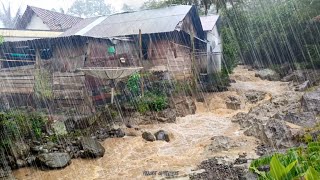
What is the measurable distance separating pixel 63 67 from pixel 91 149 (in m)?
7.35

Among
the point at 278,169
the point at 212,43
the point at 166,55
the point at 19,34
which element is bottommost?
the point at 212,43

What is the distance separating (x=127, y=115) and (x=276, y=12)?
811 inches

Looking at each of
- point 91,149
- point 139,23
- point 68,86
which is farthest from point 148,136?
point 139,23

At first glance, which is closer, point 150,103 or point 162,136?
point 162,136

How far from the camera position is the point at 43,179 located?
27.4ft

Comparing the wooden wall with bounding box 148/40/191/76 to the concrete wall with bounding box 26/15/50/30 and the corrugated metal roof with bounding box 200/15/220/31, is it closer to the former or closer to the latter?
the corrugated metal roof with bounding box 200/15/220/31

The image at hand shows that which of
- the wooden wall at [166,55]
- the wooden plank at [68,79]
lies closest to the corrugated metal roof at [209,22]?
the wooden wall at [166,55]

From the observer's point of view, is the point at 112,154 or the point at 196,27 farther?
the point at 196,27

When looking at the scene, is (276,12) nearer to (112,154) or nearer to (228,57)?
(228,57)

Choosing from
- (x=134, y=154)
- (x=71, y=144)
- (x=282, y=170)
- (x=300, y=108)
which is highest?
(x=282, y=170)

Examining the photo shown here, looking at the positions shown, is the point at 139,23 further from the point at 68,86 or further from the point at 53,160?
the point at 53,160

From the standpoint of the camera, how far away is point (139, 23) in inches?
698

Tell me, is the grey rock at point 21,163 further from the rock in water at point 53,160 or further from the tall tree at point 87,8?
the tall tree at point 87,8

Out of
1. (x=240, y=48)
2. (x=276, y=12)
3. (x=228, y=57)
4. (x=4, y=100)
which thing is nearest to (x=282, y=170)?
(x=4, y=100)
